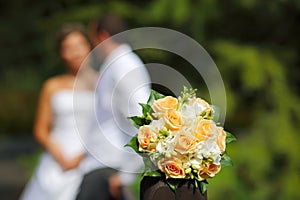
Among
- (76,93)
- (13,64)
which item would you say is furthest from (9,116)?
(76,93)

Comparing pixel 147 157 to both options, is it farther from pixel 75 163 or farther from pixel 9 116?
pixel 9 116

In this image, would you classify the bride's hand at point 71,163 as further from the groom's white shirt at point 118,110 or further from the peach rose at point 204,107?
the peach rose at point 204,107

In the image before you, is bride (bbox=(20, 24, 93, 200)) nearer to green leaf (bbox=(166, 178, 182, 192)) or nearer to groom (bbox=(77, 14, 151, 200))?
groom (bbox=(77, 14, 151, 200))

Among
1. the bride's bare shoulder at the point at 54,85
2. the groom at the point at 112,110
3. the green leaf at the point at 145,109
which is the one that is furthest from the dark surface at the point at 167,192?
the bride's bare shoulder at the point at 54,85

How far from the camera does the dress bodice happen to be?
6133 mm

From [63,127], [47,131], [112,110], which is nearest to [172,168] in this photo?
[112,110]

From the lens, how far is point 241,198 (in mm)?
10016

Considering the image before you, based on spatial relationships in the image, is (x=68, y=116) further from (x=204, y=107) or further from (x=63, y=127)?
(x=204, y=107)

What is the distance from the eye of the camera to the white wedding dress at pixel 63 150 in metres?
5.84

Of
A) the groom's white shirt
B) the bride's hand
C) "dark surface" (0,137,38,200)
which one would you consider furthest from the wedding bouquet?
"dark surface" (0,137,38,200)

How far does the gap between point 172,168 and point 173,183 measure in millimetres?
58

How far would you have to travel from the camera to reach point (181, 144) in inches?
121

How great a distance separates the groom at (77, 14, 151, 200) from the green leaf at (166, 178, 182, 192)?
611mm

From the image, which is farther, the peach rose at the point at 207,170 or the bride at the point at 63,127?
the bride at the point at 63,127
